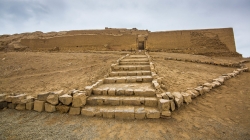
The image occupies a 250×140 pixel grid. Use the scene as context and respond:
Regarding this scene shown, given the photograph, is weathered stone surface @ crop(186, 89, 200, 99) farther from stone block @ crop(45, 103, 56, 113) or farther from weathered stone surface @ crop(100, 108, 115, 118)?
stone block @ crop(45, 103, 56, 113)

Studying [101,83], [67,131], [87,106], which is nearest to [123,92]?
[87,106]

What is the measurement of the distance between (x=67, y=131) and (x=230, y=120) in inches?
148

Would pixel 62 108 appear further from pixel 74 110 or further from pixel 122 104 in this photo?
pixel 122 104

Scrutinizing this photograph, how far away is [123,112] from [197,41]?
1545cm

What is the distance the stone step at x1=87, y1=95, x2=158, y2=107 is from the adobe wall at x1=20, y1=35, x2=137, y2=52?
40.7 ft

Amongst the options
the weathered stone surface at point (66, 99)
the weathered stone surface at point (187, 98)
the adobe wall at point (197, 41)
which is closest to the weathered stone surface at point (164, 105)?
the weathered stone surface at point (187, 98)

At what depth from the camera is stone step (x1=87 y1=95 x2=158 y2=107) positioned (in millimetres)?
3415

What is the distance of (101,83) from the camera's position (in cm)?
497

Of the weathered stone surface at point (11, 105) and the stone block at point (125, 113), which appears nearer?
Result: the stone block at point (125, 113)

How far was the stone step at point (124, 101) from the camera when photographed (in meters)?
3.42

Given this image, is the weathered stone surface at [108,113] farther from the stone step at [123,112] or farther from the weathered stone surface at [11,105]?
the weathered stone surface at [11,105]

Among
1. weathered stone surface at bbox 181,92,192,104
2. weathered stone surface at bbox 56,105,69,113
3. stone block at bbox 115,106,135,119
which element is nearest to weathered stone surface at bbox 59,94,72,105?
weathered stone surface at bbox 56,105,69,113

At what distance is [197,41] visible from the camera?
48.5ft

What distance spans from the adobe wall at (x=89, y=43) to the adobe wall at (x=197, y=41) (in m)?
3.83
